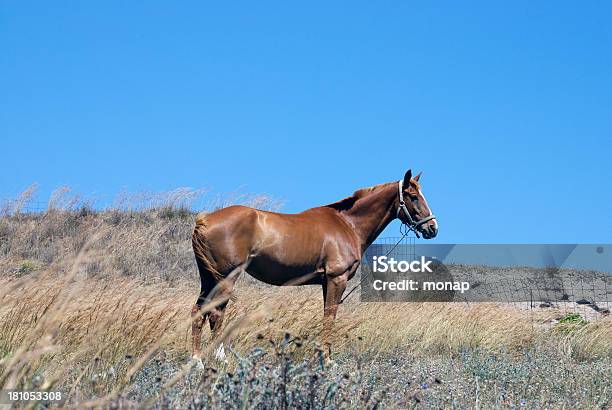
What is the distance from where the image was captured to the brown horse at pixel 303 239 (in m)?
8.94

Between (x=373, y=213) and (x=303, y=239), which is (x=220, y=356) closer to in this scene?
(x=303, y=239)

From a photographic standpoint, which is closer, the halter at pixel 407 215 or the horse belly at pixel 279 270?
the horse belly at pixel 279 270

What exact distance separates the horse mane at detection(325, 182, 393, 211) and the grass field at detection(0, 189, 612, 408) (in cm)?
134

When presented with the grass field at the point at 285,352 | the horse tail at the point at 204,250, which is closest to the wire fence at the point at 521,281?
the grass field at the point at 285,352

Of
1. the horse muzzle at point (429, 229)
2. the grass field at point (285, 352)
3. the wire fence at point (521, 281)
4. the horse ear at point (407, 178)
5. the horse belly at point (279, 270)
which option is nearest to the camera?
the grass field at point (285, 352)

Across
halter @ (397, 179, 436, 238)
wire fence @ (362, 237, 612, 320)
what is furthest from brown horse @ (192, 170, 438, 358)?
wire fence @ (362, 237, 612, 320)

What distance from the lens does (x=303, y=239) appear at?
953 centimetres

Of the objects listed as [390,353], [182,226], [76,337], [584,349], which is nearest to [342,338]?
[390,353]

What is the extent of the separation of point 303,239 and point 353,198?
148 cm

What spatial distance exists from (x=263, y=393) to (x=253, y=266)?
506 centimetres

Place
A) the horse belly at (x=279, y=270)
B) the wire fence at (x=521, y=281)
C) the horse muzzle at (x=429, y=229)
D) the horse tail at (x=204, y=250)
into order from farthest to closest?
1. the wire fence at (x=521, y=281)
2. the horse muzzle at (x=429, y=229)
3. the horse belly at (x=279, y=270)
4. the horse tail at (x=204, y=250)

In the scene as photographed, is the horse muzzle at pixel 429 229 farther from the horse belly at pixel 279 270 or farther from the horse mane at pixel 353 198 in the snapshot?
the horse belly at pixel 279 270

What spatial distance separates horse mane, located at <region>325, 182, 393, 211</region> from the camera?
10695 millimetres

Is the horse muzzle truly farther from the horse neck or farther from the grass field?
the grass field
